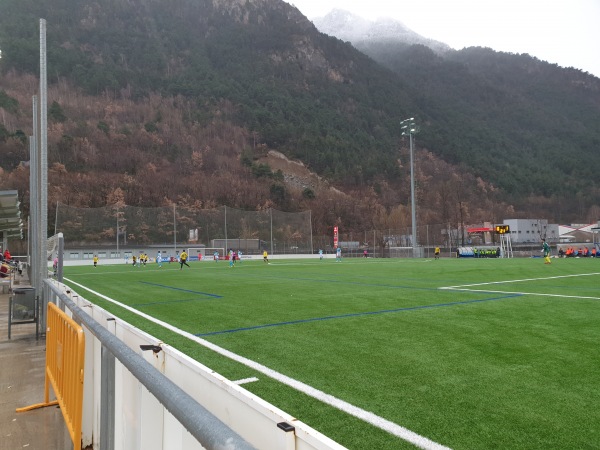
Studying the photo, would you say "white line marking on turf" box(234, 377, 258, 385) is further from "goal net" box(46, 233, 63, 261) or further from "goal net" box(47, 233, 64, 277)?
"goal net" box(46, 233, 63, 261)

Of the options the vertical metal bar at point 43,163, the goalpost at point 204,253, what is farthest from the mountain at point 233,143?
the vertical metal bar at point 43,163

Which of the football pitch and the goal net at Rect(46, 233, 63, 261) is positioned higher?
the goal net at Rect(46, 233, 63, 261)

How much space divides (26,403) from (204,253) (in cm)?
4736

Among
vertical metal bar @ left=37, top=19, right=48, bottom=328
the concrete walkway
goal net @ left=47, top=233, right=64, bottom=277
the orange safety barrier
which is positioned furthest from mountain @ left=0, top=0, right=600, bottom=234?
the orange safety barrier

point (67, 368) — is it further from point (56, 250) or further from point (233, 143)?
point (233, 143)

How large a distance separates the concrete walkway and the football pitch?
1529mm

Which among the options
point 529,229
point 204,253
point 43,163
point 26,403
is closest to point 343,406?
point 26,403

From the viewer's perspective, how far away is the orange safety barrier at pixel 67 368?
3172mm

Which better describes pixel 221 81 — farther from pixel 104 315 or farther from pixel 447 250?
pixel 104 315

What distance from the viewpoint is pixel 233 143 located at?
14312 cm

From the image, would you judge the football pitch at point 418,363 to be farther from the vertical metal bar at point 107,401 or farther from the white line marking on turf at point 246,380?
the vertical metal bar at point 107,401

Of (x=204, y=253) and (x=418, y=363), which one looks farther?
(x=204, y=253)

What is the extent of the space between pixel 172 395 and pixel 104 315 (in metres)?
2.18

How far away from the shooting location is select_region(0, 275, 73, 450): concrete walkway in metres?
3.71
